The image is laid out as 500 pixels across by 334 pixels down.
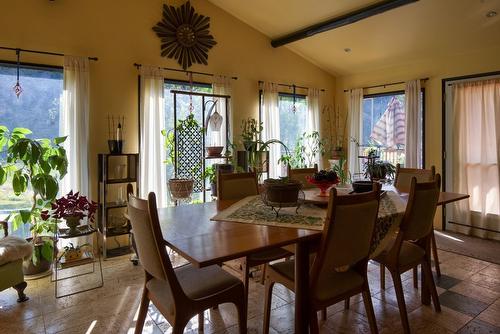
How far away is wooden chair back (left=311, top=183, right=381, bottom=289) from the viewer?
5.39ft

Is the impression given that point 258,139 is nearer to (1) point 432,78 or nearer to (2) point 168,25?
(2) point 168,25

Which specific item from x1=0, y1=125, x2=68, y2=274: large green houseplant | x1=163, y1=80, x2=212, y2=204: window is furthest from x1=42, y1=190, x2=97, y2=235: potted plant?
x1=163, y1=80, x2=212, y2=204: window

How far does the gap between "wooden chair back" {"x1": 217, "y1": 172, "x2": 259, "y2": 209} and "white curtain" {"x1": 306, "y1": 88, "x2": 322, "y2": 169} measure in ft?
9.17

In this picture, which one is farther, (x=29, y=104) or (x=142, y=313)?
(x=29, y=104)

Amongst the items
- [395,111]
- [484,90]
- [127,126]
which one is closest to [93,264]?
[127,126]

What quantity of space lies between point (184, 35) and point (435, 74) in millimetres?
3346

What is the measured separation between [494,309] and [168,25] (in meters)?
4.22

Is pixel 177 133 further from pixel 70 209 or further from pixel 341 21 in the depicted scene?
pixel 341 21

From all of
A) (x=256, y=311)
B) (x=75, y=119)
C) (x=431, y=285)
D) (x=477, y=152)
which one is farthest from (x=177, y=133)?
(x=477, y=152)

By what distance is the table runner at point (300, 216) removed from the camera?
75.1 inches

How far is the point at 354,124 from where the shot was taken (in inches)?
217

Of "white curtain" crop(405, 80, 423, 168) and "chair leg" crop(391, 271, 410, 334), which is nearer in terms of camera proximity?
"chair leg" crop(391, 271, 410, 334)

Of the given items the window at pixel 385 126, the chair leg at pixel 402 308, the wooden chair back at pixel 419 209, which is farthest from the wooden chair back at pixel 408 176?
the window at pixel 385 126

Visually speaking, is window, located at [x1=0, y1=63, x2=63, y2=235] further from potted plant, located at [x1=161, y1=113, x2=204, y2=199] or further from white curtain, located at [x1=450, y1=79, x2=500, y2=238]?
white curtain, located at [x1=450, y1=79, x2=500, y2=238]
